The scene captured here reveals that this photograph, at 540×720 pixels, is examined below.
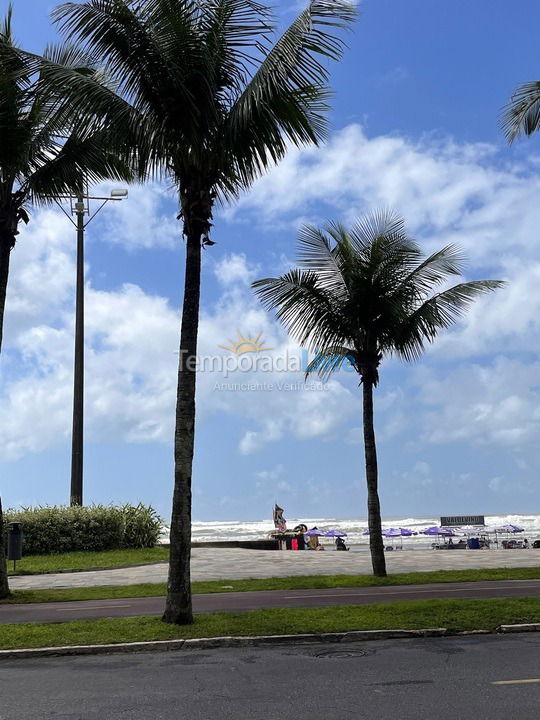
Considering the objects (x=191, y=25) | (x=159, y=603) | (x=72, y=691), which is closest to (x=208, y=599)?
(x=159, y=603)

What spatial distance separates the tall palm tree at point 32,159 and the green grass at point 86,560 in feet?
23.7

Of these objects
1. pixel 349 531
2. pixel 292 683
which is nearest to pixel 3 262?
pixel 292 683

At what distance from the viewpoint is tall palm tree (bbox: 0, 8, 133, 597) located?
49.9 ft

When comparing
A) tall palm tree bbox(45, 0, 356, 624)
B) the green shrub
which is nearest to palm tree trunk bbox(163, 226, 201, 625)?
tall palm tree bbox(45, 0, 356, 624)

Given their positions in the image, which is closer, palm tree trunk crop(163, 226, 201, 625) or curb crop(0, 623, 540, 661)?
curb crop(0, 623, 540, 661)

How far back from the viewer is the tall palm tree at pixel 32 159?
15.2 meters

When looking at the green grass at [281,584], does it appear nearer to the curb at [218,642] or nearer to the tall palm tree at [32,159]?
the tall palm tree at [32,159]

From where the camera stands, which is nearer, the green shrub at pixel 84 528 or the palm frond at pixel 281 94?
the palm frond at pixel 281 94

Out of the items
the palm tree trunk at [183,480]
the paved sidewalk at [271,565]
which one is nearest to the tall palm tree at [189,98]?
the palm tree trunk at [183,480]

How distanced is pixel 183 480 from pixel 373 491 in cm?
841

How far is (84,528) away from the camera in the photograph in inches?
1064

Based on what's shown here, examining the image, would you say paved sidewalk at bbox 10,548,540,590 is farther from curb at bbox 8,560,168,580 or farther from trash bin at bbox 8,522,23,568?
trash bin at bbox 8,522,23,568

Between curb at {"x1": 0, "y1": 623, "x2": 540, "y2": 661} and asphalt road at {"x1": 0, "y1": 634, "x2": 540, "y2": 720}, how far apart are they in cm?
24

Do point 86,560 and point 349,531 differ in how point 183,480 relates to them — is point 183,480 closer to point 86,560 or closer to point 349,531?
point 86,560
